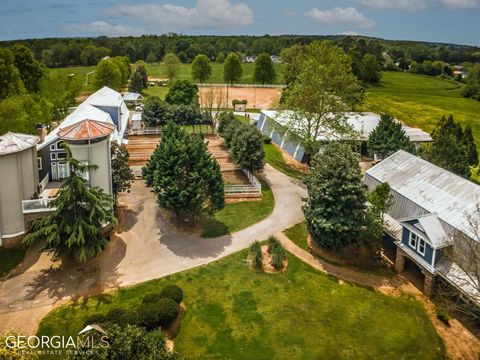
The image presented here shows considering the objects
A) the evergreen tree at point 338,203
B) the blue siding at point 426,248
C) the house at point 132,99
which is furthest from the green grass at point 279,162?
the house at point 132,99

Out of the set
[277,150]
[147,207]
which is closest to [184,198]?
[147,207]

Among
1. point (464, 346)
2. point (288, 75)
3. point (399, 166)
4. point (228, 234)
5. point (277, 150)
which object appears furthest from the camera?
point (288, 75)

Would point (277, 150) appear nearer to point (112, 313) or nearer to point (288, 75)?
point (288, 75)

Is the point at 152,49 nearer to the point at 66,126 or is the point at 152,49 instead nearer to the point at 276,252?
the point at 66,126

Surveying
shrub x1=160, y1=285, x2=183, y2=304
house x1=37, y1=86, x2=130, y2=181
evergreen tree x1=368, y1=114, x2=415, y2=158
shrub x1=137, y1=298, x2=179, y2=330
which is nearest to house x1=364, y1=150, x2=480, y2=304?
evergreen tree x1=368, y1=114, x2=415, y2=158

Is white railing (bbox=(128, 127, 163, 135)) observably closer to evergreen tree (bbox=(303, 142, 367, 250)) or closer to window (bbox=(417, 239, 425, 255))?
evergreen tree (bbox=(303, 142, 367, 250))

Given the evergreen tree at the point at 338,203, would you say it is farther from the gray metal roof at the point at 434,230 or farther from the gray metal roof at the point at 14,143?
the gray metal roof at the point at 14,143

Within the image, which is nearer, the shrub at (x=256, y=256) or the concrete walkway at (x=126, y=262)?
the concrete walkway at (x=126, y=262)
